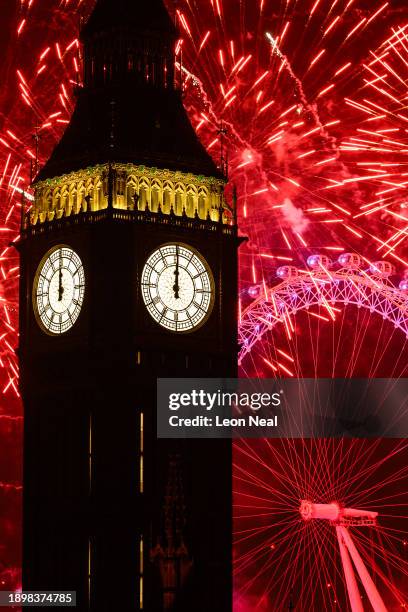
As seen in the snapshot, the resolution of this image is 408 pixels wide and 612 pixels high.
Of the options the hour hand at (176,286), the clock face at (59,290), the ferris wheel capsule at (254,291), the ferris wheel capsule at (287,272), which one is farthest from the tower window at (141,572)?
the ferris wheel capsule at (254,291)

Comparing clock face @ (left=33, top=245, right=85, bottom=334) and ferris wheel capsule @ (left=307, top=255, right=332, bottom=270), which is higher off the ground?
ferris wheel capsule @ (left=307, top=255, right=332, bottom=270)

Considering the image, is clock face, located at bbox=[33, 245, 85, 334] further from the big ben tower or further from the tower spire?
the tower spire

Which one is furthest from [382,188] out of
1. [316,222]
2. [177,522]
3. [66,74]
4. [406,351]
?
[177,522]

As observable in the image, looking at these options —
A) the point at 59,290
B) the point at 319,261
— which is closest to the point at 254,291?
the point at 319,261

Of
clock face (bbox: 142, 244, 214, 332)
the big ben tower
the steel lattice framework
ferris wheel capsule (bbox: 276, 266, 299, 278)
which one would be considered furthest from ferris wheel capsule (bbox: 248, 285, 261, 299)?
clock face (bbox: 142, 244, 214, 332)

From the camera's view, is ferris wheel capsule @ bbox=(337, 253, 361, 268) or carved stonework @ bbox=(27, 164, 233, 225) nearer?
carved stonework @ bbox=(27, 164, 233, 225)

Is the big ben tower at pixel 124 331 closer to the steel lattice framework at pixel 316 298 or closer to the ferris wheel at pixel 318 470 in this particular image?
the ferris wheel at pixel 318 470

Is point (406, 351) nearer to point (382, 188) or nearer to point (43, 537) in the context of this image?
point (382, 188)
